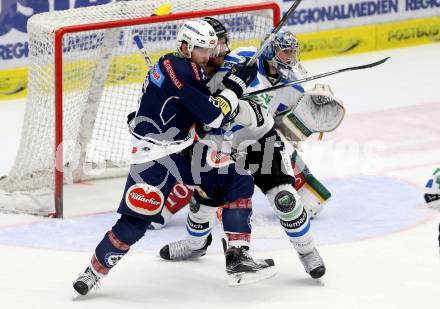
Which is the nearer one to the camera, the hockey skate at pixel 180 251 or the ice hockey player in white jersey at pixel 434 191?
the ice hockey player in white jersey at pixel 434 191

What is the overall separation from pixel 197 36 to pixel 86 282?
1265mm

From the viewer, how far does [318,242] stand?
7.07 metres

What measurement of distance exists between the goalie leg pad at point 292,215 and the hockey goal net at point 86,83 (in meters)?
1.81

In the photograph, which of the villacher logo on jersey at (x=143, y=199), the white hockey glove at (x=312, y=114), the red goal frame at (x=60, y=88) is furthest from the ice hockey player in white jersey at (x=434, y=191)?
the red goal frame at (x=60, y=88)

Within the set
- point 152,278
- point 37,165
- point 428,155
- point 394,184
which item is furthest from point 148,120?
point 428,155

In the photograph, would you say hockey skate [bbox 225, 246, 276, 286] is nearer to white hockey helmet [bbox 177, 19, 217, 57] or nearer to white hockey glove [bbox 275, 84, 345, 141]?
white hockey helmet [bbox 177, 19, 217, 57]

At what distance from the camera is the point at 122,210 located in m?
6.01

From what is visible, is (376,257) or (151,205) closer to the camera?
(151,205)

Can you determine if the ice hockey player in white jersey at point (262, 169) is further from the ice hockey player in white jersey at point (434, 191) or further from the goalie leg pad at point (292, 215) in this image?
the ice hockey player in white jersey at point (434, 191)

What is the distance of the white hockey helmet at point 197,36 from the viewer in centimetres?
593

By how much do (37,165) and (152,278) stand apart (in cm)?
162

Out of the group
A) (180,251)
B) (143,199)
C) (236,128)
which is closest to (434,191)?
(143,199)

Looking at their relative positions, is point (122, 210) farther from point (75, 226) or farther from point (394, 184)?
point (394, 184)

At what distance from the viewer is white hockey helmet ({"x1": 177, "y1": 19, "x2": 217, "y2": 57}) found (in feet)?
19.4
